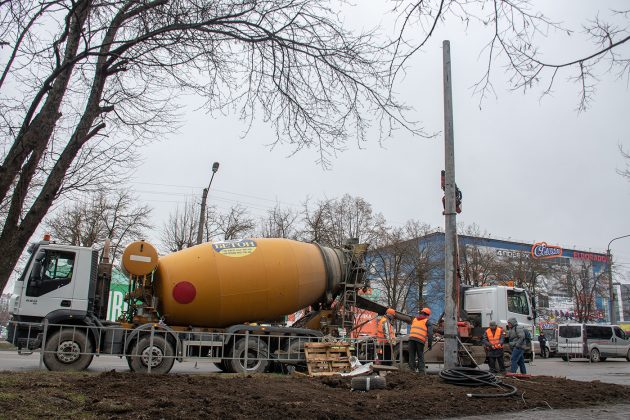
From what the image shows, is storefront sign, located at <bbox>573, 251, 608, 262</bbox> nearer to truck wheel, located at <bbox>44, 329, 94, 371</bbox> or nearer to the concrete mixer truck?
the concrete mixer truck

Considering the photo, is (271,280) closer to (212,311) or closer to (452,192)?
(212,311)

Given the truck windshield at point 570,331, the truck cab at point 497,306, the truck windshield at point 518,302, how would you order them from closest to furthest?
the truck cab at point 497,306 < the truck windshield at point 518,302 < the truck windshield at point 570,331

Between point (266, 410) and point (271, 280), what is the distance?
6.47 m

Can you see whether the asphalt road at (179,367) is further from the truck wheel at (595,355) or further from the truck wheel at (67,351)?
the truck wheel at (595,355)

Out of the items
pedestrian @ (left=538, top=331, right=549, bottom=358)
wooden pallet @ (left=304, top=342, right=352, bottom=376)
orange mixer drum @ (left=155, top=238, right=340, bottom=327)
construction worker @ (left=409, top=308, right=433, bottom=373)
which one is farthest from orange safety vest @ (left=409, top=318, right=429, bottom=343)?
pedestrian @ (left=538, top=331, right=549, bottom=358)

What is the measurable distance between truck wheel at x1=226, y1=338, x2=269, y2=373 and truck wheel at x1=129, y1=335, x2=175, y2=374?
1517 millimetres

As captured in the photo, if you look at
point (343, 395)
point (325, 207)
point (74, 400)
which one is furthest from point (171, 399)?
point (325, 207)

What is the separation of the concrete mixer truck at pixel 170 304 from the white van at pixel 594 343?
20.8 metres

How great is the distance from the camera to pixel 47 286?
12.6 meters

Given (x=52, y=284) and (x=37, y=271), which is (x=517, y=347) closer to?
(x=52, y=284)

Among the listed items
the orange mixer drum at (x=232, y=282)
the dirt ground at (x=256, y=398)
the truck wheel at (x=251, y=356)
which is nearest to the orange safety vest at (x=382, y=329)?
the orange mixer drum at (x=232, y=282)

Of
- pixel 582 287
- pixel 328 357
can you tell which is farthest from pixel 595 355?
pixel 328 357

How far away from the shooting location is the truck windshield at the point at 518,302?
18366mm

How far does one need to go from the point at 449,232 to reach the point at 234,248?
214 inches
